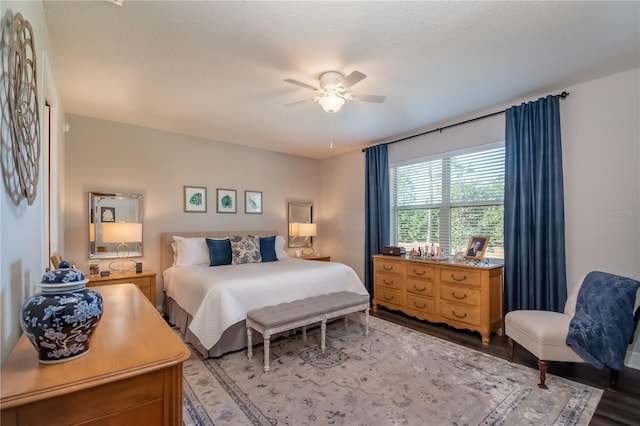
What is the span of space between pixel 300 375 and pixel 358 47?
2.61 meters

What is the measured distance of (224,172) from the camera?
485 cm

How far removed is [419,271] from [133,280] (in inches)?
135

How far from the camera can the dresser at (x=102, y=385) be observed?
0.87m

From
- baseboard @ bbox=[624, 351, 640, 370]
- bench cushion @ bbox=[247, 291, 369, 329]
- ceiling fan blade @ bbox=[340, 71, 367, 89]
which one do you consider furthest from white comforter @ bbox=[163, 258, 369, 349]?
baseboard @ bbox=[624, 351, 640, 370]

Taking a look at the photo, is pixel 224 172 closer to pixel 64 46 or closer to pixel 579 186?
pixel 64 46

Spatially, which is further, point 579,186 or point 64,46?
point 579,186

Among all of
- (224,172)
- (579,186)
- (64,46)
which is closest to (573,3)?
(579,186)

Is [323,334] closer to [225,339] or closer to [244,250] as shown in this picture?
[225,339]

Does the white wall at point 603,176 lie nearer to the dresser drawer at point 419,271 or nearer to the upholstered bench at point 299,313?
the dresser drawer at point 419,271

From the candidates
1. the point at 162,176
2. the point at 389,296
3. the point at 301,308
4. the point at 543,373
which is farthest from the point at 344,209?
the point at 543,373

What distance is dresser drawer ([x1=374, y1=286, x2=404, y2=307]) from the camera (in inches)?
162

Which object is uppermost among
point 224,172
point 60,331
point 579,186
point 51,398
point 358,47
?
point 358,47

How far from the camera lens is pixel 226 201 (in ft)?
15.9

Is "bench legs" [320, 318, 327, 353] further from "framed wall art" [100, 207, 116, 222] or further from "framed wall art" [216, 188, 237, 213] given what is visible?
"framed wall art" [100, 207, 116, 222]
